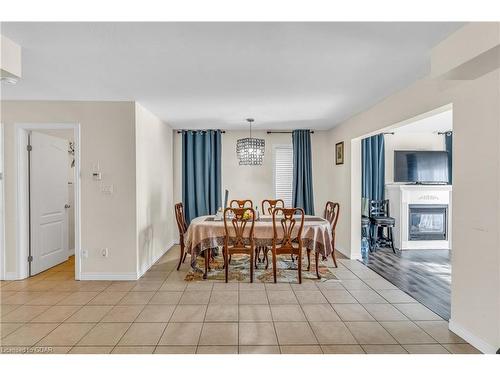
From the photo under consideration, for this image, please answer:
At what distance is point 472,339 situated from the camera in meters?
2.40

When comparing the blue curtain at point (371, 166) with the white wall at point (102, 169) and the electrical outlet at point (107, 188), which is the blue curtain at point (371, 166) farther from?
the electrical outlet at point (107, 188)

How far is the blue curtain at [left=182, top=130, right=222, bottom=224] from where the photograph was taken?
6.20 meters

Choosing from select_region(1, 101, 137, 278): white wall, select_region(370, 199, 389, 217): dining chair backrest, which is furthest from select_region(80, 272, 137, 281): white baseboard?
select_region(370, 199, 389, 217): dining chair backrest

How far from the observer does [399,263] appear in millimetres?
4918

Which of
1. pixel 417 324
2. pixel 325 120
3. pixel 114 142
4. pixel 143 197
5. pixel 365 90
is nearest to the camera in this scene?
pixel 417 324

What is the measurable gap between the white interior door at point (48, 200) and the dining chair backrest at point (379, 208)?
5576 millimetres

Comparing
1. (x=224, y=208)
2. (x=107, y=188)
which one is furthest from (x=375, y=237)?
(x=107, y=188)

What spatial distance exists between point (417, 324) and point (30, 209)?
15.9 ft

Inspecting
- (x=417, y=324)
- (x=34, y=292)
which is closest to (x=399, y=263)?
(x=417, y=324)

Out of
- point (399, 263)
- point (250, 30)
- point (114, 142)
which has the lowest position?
point (399, 263)

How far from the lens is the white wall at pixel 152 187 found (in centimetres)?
425

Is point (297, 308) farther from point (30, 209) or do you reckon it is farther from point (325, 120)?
point (30, 209)

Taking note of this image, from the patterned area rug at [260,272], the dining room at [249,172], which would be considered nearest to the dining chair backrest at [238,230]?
the patterned area rug at [260,272]

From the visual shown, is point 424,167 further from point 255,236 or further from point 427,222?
point 255,236
